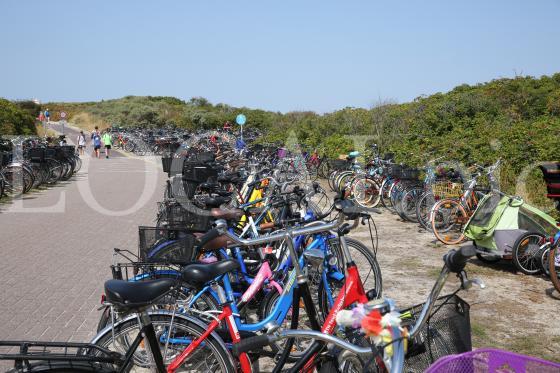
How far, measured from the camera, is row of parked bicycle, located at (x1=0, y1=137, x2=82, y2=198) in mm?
12672

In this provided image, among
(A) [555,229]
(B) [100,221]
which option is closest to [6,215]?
(B) [100,221]

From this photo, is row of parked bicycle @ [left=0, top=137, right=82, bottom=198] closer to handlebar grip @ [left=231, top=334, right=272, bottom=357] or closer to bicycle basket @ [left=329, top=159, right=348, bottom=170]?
bicycle basket @ [left=329, top=159, right=348, bottom=170]

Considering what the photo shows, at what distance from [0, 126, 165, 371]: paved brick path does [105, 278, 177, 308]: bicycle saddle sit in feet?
7.65

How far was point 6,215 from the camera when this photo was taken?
10242mm

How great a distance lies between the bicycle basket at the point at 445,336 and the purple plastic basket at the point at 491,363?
612 mm

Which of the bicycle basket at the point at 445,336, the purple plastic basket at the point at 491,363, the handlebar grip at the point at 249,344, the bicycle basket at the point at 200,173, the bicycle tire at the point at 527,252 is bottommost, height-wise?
the bicycle tire at the point at 527,252

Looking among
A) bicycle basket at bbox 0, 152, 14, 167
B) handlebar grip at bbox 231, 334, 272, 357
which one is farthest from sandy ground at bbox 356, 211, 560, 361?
bicycle basket at bbox 0, 152, 14, 167

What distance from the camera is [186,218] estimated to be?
5152 mm

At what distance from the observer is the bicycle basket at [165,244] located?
13.1ft

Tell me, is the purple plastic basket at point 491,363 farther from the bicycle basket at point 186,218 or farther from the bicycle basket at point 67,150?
the bicycle basket at point 67,150

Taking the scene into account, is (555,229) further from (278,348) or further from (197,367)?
(197,367)

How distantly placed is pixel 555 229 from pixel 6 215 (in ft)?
31.2

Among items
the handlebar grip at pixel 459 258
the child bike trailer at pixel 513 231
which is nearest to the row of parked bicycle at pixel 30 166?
the child bike trailer at pixel 513 231

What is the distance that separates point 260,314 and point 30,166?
11.6 m
